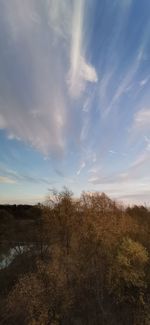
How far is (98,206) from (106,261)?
31.2 ft

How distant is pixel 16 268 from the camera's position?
74750mm

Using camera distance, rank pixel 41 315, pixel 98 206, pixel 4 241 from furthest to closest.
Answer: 1. pixel 4 241
2. pixel 98 206
3. pixel 41 315

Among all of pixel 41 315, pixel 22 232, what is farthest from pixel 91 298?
pixel 22 232

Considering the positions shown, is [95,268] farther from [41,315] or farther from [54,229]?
[41,315]

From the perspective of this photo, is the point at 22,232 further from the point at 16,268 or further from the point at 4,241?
the point at 16,268

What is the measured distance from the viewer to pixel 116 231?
178 ft

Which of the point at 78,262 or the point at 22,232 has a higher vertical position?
the point at 22,232

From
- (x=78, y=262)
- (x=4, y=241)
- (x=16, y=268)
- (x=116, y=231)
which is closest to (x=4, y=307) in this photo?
(x=78, y=262)

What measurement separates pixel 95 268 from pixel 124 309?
810 centimetres

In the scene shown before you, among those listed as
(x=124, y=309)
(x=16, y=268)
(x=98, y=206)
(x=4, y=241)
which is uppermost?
(x=98, y=206)

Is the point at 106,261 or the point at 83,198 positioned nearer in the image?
the point at 106,261

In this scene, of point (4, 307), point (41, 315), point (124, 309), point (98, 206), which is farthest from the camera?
point (98, 206)

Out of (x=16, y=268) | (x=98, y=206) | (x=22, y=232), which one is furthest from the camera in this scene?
(x=22, y=232)

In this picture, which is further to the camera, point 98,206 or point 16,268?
point 16,268
